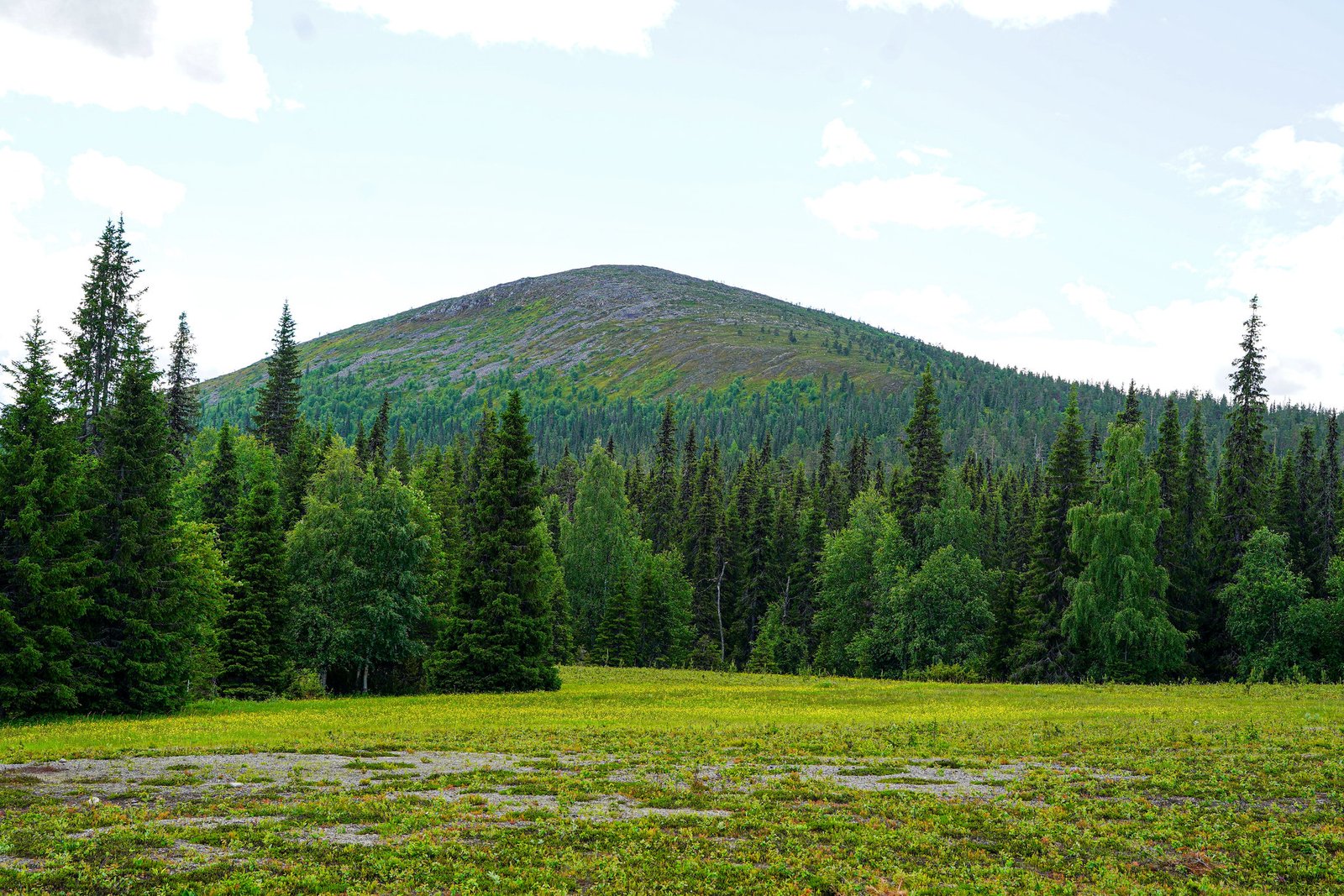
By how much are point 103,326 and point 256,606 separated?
18322mm

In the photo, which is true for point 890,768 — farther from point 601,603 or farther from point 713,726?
point 601,603

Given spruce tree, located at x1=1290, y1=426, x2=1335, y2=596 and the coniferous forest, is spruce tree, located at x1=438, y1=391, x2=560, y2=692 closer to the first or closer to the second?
the coniferous forest

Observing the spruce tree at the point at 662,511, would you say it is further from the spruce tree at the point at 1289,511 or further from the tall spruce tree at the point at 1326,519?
the tall spruce tree at the point at 1326,519

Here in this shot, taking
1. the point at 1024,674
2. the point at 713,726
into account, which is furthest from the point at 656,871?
the point at 1024,674

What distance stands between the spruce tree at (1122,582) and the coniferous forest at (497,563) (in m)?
0.17

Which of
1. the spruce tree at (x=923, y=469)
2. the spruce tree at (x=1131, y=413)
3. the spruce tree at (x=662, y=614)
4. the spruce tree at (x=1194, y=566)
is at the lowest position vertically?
the spruce tree at (x=662, y=614)

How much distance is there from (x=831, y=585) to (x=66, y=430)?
5870 centimetres

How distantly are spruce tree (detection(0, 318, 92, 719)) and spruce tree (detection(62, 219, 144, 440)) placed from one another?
646 inches

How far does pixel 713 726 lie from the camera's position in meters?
31.9

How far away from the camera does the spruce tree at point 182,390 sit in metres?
61.1

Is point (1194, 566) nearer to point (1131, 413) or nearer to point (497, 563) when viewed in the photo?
point (1131, 413)

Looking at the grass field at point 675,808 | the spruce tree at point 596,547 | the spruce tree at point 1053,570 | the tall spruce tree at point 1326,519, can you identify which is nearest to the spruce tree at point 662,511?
the spruce tree at point 596,547

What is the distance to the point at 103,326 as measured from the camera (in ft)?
167

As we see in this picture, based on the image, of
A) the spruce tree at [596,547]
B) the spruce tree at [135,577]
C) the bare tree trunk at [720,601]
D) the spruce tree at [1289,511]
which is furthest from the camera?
the bare tree trunk at [720,601]
